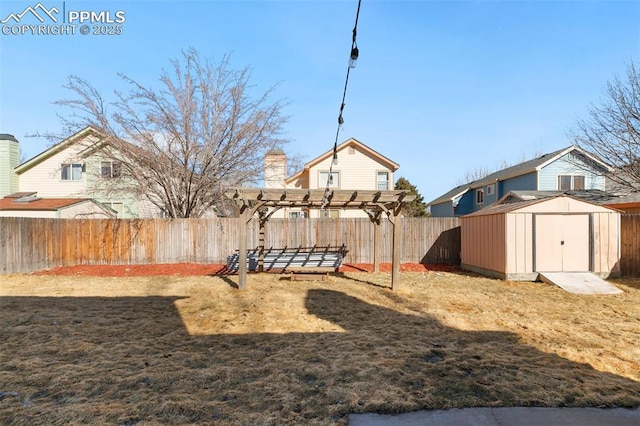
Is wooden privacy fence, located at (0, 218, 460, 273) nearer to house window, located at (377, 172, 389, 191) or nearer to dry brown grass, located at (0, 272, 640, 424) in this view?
dry brown grass, located at (0, 272, 640, 424)

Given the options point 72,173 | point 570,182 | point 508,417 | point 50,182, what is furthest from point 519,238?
point 50,182

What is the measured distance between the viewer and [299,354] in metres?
4.13

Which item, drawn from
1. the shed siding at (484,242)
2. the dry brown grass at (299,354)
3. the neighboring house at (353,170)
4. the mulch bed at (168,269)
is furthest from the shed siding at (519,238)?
the neighboring house at (353,170)

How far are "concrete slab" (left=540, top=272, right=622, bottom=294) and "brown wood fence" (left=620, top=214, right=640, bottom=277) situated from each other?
1873 millimetres

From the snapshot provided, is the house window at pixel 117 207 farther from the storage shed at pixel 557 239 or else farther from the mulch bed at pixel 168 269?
the storage shed at pixel 557 239

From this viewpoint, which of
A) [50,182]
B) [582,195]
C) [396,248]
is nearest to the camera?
[396,248]

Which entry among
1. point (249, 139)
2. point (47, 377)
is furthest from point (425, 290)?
point (249, 139)

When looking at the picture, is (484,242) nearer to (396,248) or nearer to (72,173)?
(396,248)

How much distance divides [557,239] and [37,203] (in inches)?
838

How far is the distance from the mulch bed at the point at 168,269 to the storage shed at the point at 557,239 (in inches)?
100

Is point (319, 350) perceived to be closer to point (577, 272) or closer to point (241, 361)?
point (241, 361)

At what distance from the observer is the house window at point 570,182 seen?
18.9m

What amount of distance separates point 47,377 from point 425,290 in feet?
23.5

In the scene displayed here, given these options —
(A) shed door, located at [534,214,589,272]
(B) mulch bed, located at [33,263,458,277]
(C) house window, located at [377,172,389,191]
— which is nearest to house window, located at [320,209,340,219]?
(C) house window, located at [377,172,389,191]
